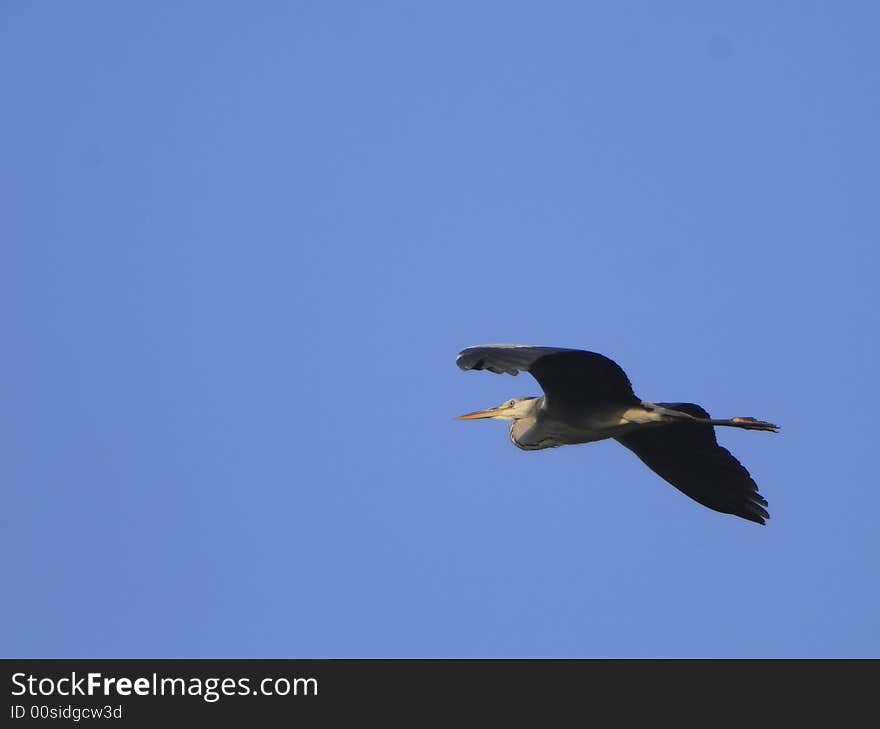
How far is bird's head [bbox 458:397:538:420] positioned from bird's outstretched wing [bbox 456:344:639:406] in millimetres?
1202

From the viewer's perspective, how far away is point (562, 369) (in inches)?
861

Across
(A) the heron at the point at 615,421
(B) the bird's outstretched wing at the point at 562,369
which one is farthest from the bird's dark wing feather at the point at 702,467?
(B) the bird's outstretched wing at the point at 562,369

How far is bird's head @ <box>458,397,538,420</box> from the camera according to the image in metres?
24.0

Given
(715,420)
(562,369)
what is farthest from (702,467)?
(562,369)

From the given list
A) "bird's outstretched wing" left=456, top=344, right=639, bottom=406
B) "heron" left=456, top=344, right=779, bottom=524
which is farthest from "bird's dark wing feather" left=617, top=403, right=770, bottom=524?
"bird's outstretched wing" left=456, top=344, right=639, bottom=406

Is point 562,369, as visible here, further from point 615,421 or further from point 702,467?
point 702,467

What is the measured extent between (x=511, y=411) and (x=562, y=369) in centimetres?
255

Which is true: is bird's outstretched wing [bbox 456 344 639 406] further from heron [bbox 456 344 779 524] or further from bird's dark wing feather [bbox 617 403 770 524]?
bird's dark wing feather [bbox 617 403 770 524]

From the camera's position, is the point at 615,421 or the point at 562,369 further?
the point at 615,421

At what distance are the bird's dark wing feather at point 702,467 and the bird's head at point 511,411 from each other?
1119 millimetres

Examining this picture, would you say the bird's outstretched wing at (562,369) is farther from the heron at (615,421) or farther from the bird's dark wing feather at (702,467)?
the bird's dark wing feather at (702,467)
